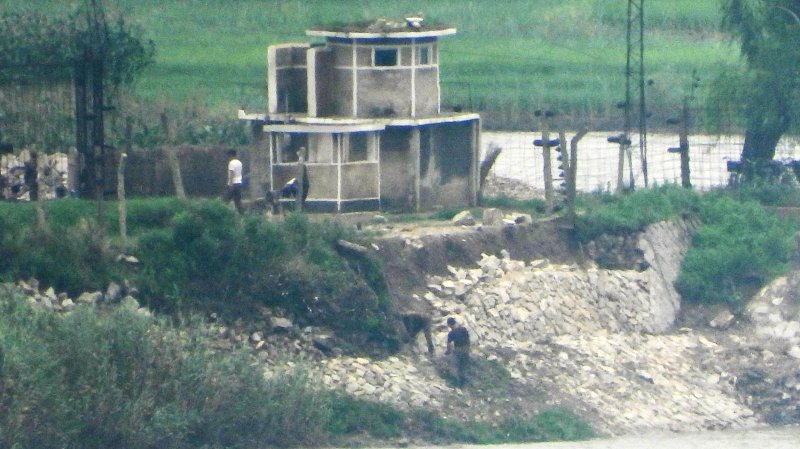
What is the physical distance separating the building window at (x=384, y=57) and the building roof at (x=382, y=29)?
0.35m

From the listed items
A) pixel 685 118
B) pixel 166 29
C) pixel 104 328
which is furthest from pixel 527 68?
pixel 104 328

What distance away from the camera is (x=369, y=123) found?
30719 millimetres

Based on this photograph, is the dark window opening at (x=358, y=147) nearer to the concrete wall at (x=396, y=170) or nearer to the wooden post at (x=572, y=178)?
the concrete wall at (x=396, y=170)

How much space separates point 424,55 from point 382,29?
106 cm

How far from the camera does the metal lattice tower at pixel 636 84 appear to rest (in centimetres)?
3309

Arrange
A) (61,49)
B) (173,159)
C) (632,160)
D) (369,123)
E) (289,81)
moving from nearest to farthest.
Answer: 1. (173,159)
2. (369,123)
3. (289,81)
4. (61,49)
5. (632,160)

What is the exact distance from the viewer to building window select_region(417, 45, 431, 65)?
3134cm

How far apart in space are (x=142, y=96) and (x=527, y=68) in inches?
462

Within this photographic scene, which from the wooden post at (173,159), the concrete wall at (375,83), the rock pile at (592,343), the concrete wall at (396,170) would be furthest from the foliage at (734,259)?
the wooden post at (173,159)

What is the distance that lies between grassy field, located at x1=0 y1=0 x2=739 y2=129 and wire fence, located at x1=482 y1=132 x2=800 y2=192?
7.96 ft

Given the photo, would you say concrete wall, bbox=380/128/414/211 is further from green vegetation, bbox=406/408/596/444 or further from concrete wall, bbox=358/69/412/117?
green vegetation, bbox=406/408/596/444

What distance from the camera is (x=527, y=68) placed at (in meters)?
47.7

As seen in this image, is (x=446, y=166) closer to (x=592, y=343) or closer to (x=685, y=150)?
(x=685, y=150)

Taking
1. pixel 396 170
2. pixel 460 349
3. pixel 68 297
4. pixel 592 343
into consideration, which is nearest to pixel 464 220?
pixel 396 170
